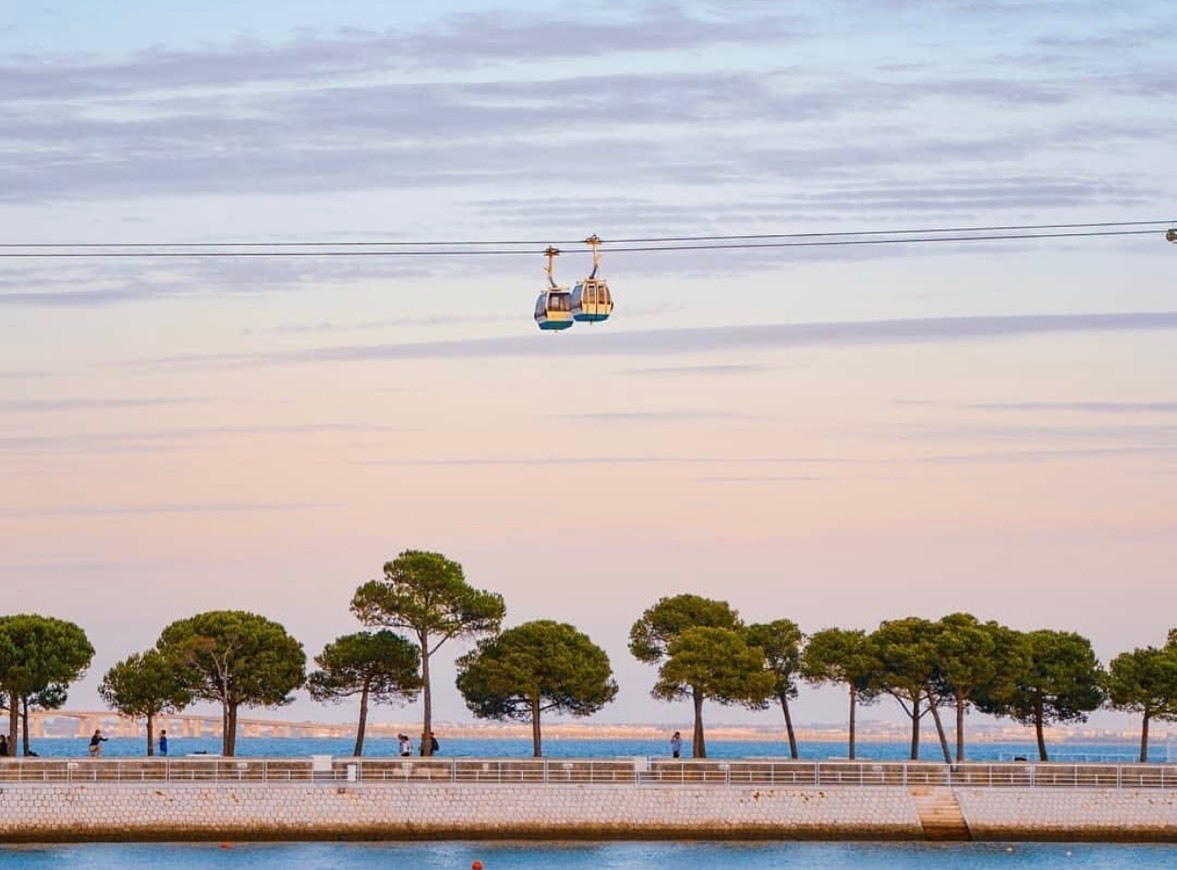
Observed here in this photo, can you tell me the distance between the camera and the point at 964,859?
232 ft

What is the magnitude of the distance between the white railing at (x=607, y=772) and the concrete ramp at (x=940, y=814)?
47cm

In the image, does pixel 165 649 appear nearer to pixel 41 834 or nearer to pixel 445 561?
pixel 445 561

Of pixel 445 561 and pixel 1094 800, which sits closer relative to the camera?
pixel 1094 800

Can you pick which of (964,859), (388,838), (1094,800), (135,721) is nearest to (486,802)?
(388,838)

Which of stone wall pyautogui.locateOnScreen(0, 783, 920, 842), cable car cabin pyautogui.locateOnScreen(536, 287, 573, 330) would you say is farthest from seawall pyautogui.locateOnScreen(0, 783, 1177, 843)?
cable car cabin pyautogui.locateOnScreen(536, 287, 573, 330)

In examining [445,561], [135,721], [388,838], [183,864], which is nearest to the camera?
[183,864]

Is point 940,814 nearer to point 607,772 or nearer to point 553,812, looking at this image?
point 607,772

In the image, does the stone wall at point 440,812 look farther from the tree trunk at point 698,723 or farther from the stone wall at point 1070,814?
the tree trunk at point 698,723

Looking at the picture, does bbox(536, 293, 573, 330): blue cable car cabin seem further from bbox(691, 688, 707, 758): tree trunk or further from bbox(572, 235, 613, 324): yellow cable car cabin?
bbox(691, 688, 707, 758): tree trunk

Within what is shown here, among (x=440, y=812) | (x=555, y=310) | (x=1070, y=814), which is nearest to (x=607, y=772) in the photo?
(x=440, y=812)

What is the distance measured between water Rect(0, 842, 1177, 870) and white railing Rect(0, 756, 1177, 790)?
83.9 inches

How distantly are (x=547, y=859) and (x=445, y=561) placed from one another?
20573mm

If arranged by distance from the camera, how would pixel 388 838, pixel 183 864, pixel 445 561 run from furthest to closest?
pixel 445 561 → pixel 388 838 → pixel 183 864

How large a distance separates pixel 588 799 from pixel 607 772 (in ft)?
4.68
